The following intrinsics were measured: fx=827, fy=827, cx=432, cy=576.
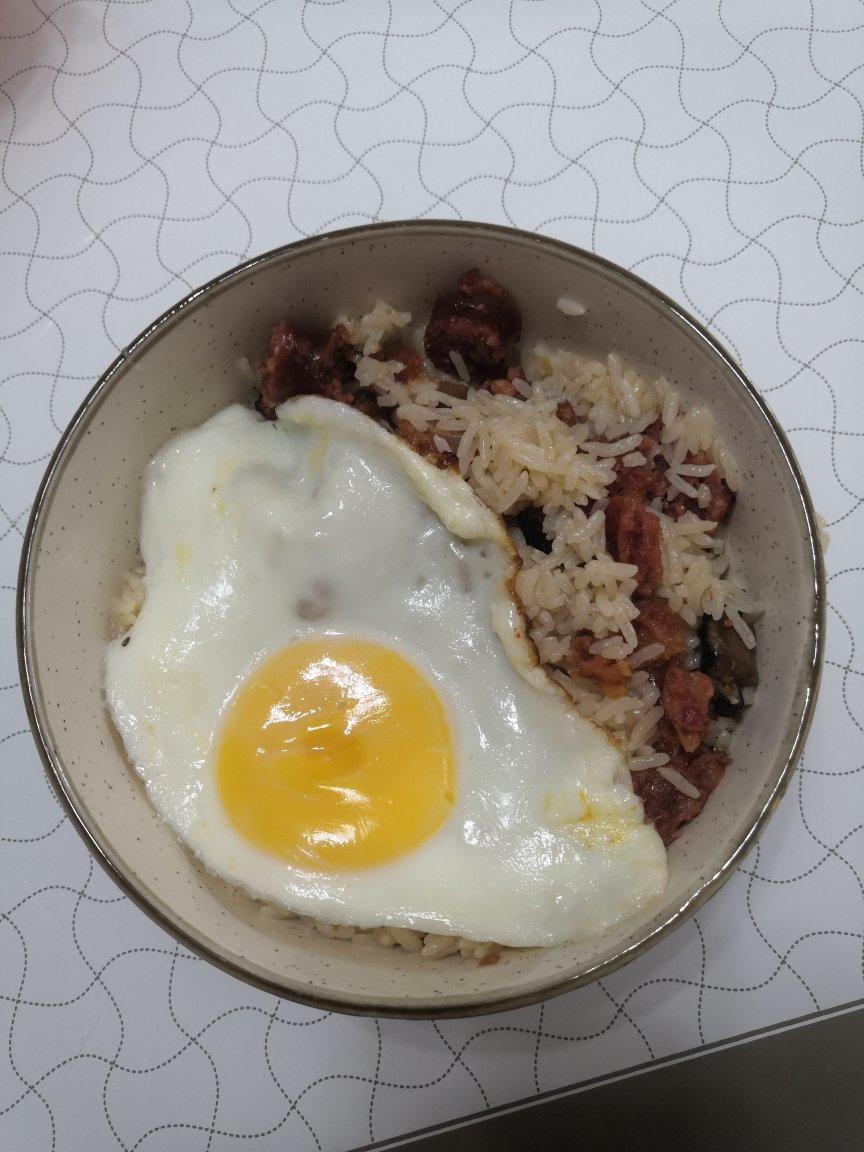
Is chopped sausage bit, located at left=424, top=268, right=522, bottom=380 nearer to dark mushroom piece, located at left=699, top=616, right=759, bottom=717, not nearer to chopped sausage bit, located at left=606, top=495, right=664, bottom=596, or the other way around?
chopped sausage bit, located at left=606, top=495, right=664, bottom=596

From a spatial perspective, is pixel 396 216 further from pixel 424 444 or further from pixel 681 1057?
pixel 681 1057

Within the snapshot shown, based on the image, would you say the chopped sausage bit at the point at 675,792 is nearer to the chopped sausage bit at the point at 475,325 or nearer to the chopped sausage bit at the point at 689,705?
the chopped sausage bit at the point at 689,705

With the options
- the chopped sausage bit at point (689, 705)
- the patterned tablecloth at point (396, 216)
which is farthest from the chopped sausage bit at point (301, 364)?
the chopped sausage bit at point (689, 705)

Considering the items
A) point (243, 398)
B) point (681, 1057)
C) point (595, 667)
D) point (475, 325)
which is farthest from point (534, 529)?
point (681, 1057)

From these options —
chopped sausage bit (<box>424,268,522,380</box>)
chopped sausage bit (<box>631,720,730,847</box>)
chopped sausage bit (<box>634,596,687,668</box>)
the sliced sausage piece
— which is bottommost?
chopped sausage bit (<box>631,720,730,847</box>)

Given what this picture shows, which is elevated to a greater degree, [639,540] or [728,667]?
[639,540]

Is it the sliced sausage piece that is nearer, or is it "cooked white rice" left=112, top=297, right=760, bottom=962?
"cooked white rice" left=112, top=297, right=760, bottom=962

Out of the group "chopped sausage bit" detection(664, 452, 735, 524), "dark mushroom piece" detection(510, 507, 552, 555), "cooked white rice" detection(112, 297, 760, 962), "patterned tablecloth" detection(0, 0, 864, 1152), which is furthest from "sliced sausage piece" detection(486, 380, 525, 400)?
"patterned tablecloth" detection(0, 0, 864, 1152)
